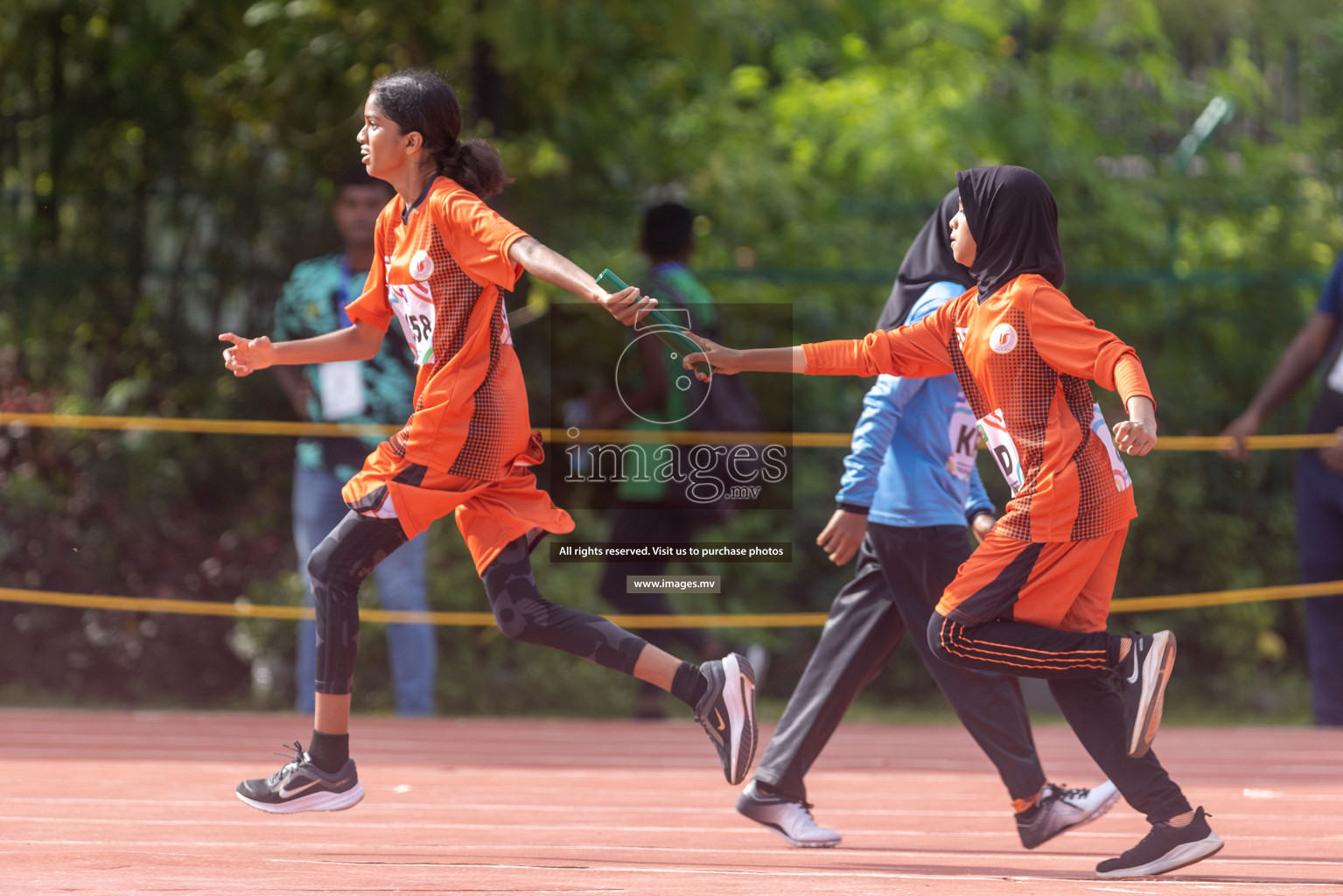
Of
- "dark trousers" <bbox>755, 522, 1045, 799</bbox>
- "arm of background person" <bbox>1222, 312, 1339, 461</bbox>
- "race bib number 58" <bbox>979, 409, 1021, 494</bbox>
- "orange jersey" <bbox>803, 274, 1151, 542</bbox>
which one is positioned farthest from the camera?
"arm of background person" <bbox>1222, 312, 1339, 461</bbox>

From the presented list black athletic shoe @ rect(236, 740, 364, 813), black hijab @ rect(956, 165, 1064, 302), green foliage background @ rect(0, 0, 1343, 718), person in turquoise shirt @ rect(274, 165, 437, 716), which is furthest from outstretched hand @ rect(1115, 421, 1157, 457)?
green foliage background @ rect(0, 0, 1343, 718)

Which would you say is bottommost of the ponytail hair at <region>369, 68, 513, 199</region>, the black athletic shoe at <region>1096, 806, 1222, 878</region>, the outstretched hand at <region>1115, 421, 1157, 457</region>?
the black athletic shoe at <region>1096, 806, 1222, 878</region>

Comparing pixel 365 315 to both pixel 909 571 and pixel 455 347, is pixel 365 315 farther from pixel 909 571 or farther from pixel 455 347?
pixel 909 571

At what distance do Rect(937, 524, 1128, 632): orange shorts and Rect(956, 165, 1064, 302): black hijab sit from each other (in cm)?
61

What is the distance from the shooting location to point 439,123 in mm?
4188

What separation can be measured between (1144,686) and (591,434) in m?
4.16

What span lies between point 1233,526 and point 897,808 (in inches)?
153

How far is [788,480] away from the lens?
27.1 ft

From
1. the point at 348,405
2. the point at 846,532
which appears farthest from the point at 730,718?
the point at 348,405

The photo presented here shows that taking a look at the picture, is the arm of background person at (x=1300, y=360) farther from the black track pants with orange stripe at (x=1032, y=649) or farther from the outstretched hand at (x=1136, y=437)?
the outstretched hand at (x=1136, y=437)

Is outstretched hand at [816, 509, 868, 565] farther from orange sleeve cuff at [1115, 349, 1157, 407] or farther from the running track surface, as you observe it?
orange sleeve cuff at [1115, 349, 1157, 407]

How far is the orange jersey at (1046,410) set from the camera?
12.5 ft

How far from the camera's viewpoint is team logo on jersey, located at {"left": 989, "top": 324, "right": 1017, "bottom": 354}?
152 inches

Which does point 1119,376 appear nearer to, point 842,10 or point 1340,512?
point 1340,512
